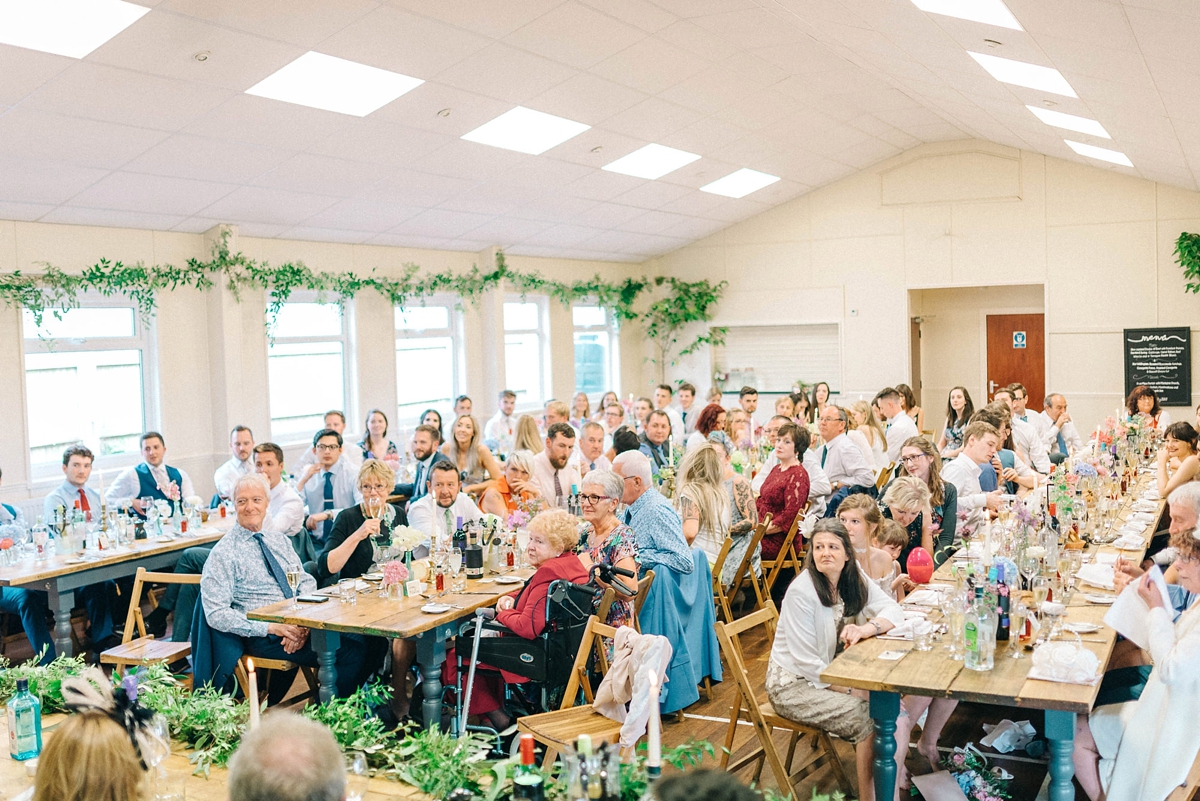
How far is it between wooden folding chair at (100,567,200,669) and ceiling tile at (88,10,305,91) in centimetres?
289

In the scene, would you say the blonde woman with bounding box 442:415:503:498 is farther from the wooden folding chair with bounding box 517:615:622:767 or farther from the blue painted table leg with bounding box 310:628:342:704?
the wooden folding chair with bounding box 517:615:622:767

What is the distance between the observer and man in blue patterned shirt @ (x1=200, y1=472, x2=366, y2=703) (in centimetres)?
498

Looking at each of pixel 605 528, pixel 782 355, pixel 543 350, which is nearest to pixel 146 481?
pixel 605 528

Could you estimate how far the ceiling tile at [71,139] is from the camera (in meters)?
6.48

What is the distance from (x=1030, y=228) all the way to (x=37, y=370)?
1115 centimetres

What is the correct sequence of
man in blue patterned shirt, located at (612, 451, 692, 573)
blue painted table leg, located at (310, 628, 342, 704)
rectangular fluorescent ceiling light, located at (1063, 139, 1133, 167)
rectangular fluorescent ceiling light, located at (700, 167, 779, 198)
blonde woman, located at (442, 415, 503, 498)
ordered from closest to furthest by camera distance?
blue painted table leg, located at (310, 628, 342, 704) → man in blue patterned shirt, located at (612, 451, 692, 573) → blonde woman, located at (442, 415, 503, 498) → rectangular fluorescent ceiling light, located at (1063, 139, 1133, 167) → rectangular fluorescent ceiling light, located at (700, 167, 779, 198)

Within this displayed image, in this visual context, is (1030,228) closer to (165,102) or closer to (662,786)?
(165,102)

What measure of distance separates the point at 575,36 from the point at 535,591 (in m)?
4.32

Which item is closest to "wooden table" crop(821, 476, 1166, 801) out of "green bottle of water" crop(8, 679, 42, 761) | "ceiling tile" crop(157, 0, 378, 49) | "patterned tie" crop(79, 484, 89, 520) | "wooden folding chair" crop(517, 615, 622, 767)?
"wooden folding chair" crop(517, 615, 622, 767)

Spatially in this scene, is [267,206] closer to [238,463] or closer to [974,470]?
[238,463]

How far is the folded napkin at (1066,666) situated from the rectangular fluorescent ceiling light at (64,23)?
5231 millimetres

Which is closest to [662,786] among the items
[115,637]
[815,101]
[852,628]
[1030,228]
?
[852,628]

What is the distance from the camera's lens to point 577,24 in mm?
7145

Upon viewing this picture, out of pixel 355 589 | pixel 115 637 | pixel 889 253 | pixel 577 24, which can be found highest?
pixel 577 24
